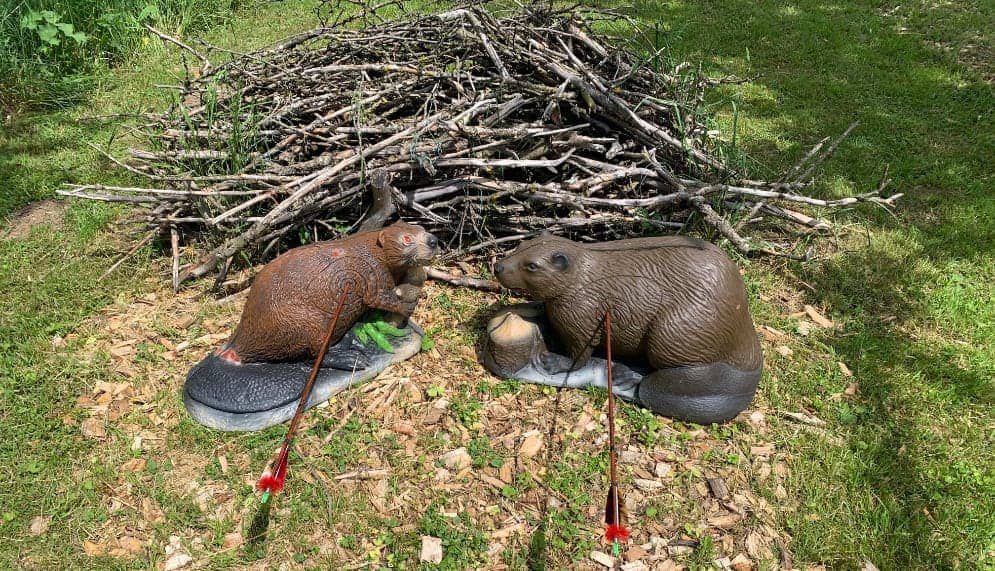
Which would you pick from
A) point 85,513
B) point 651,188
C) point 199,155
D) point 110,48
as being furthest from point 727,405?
point 110,48

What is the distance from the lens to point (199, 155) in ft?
12.9

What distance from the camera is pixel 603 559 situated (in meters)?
2.60

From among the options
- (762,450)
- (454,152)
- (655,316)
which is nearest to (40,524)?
(454,152)

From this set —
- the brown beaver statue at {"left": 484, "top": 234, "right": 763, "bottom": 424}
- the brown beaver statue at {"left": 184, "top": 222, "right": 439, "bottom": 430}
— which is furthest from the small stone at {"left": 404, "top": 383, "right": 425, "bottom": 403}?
the brown beaver statue at {"left": 484, "top": 234, "right": 763, "bottom": 424}

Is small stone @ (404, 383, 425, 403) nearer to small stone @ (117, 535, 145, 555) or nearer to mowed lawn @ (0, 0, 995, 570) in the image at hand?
mowed lawn @ (0, 0, 995, 570)

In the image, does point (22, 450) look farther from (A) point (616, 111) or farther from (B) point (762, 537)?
(A) point (616, 111)

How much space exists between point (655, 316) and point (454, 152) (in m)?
1.78

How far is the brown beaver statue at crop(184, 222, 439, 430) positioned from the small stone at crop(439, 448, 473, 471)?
692 millimetres

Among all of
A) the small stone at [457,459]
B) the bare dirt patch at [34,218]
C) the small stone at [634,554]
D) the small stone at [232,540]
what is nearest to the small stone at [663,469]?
the small stone at [634,554]

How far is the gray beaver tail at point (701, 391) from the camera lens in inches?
118

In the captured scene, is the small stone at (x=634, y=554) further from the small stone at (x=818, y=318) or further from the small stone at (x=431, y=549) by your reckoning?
the small stone at (x=818, y=318)

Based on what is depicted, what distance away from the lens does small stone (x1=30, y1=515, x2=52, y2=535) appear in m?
2.69

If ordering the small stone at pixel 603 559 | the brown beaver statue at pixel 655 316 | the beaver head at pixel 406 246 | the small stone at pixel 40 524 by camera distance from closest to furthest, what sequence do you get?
1. the small stone at pixel 603 559
2. the small stone at pixel 40 524
3. the brown beaver statue at pixel 655 316
4. the beaver head at pixel 406 246

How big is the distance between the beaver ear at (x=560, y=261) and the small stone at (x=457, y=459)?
108 cm
